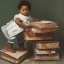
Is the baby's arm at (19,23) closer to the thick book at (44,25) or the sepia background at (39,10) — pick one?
the thick book at (44,25)

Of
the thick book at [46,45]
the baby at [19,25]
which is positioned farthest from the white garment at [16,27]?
the thick book at [46,45]

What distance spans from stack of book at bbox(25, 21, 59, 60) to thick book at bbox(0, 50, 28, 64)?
0.07 meters

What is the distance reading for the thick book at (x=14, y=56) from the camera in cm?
118

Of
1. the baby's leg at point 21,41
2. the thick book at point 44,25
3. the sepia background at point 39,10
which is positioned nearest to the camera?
the thick book at point 44,25

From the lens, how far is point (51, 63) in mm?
1184

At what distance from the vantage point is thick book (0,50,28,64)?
1176mm

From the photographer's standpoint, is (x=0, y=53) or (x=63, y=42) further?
(x=63, y=42)

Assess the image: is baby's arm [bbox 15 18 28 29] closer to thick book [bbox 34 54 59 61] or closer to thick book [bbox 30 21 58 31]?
thick book [bbox 30 21 58 31]

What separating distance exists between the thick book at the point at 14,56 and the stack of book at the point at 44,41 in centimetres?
7

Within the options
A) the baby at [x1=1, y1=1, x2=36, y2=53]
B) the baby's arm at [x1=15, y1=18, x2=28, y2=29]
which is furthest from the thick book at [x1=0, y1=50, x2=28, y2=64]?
the baby's arm at [x1=15, y1=18, x2=28, y2=29]

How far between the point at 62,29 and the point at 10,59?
40 centimetres

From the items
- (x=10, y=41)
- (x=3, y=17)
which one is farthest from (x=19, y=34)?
(x=3, y=17)

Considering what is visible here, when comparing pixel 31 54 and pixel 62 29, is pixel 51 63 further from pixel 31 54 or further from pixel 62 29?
pixel 62 29

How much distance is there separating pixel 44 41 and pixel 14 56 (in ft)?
0.55
